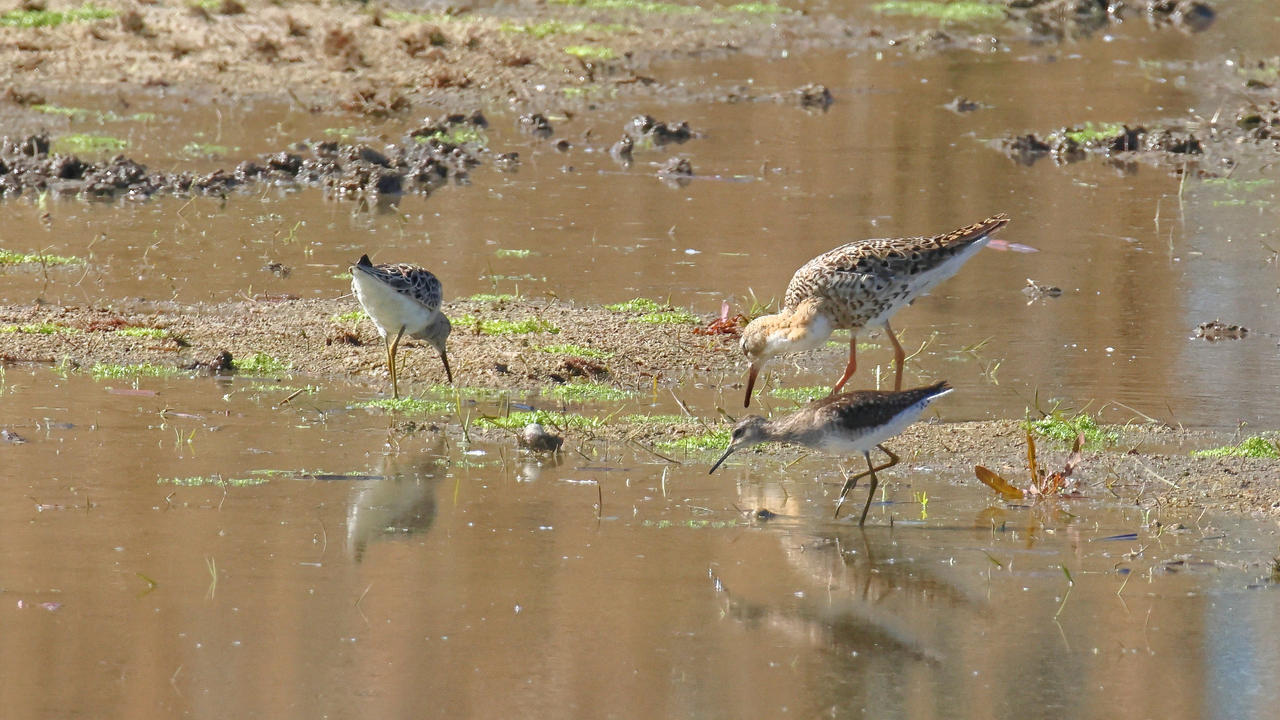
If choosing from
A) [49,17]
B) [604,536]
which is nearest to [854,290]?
[604,536]

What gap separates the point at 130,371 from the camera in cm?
925

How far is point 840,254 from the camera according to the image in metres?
9.38

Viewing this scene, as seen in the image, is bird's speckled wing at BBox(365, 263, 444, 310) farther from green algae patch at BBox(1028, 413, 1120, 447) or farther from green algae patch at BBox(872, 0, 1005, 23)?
green algae patch at BBox(872, 0, 1005, 23)

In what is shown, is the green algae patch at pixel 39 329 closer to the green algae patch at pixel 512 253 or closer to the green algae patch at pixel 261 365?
the green algae patch at pixel 261 365

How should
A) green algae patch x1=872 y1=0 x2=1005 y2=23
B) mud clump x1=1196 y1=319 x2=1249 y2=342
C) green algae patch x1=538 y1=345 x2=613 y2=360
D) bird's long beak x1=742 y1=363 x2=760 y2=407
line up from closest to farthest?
bird's long beak x1=742 y1=363 x2=760 y2=407
green algae patch x1=538 y1=345 x2=613 y2=360
mud clump x1=1196 y1=319 x2=1249 y2=342
green algae patch x1=872 y1=0 x2=1005 y2=23

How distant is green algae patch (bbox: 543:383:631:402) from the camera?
913cm

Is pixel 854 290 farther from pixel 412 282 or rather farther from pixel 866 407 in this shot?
pixel 412 282

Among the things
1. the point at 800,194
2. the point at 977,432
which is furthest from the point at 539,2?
the point at 977,432

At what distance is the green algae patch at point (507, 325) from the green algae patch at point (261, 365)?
141 cm

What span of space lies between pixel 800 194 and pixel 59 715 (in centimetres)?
1052

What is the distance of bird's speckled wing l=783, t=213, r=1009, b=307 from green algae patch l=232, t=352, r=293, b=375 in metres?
2.97

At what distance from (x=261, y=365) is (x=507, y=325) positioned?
5.53 ft

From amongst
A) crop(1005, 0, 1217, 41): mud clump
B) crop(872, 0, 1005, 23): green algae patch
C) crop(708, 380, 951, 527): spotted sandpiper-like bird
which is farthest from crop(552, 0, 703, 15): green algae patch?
crop(708, 380, 951, 527): spotted sandpiper-like bird

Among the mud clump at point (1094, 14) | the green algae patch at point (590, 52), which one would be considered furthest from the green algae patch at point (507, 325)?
the mud clump at point (1094, 14)
